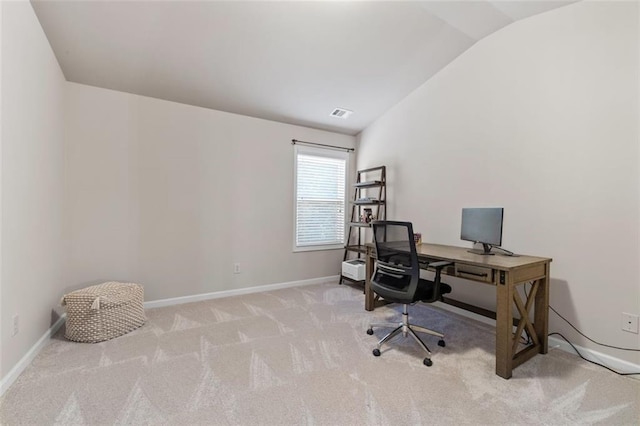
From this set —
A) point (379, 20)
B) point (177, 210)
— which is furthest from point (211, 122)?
point (379, 20)

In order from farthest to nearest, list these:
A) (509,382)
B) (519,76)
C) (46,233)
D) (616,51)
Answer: (519,76) < (46,233) < (616,51) < (509,382)

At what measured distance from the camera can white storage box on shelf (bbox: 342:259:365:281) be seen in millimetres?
3916

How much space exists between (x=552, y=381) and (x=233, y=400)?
2.08 meters

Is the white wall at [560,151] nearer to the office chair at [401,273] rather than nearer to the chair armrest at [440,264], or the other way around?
the chair armrest at [440,264]

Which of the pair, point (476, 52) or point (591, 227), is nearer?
point (591, 227)

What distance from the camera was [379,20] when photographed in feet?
8.00

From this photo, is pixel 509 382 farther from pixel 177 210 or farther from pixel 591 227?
pixel 177 210

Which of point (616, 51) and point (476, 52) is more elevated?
point (476, 52)

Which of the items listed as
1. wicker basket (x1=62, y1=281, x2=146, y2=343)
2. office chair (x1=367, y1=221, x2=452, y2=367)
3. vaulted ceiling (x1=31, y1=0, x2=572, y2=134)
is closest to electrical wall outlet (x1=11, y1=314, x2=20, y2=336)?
wicker basket (x1=62, y1=281, x2=146, y2=343)

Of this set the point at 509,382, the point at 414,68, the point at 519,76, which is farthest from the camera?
the point at 414,68

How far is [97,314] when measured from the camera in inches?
94.1

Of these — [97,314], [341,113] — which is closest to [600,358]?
[341,113]

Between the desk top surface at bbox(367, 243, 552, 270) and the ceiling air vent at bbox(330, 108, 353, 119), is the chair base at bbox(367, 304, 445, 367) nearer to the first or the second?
the desk top surface at bbox(367, 243, 552, 270)

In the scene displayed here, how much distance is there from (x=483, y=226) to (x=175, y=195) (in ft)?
10.7
